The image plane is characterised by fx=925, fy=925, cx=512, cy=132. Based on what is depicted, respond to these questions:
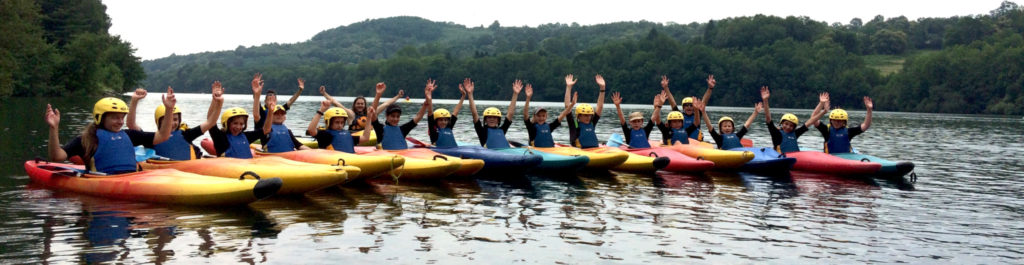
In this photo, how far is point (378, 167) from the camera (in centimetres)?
1605

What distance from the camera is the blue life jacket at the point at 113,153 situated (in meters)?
13.2

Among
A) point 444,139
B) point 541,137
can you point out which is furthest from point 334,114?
point 541,137

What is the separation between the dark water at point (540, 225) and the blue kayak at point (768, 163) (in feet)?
3.03

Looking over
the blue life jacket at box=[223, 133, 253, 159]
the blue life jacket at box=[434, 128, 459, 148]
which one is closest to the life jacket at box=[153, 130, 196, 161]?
the blue life jacket at box=[223, 133, 253, 159]

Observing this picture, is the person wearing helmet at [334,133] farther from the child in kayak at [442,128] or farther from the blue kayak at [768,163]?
the blue kayak at [768,163]

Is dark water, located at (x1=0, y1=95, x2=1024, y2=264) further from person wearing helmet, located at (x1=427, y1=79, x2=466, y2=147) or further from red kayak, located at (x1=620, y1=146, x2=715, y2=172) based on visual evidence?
person wearing helmet, located at (x1=427, y1=79, x2=466, y2=147)

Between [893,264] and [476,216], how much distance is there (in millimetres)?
5704

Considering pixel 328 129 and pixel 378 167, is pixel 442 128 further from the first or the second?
pixel 378 167

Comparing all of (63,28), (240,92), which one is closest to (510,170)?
(63,28)

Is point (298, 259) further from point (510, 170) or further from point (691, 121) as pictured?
point (691, 121)

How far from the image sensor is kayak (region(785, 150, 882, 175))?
2058 centimetres

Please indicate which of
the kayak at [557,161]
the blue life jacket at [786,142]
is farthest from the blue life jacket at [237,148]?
the blue life jacket at [786,142]

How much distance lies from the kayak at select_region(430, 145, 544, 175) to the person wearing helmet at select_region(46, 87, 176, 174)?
6684 millimetres

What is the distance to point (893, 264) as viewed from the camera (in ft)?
35.4
